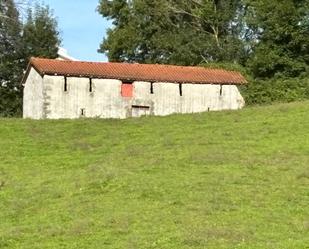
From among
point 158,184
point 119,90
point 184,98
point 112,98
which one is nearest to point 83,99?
point 112,98

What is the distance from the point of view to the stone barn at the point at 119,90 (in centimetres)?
4406

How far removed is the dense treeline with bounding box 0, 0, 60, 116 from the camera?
214ft

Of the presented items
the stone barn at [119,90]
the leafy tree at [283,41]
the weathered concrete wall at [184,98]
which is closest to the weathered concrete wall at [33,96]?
the stone barn at [119,90]

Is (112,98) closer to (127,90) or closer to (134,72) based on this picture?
(127,90)

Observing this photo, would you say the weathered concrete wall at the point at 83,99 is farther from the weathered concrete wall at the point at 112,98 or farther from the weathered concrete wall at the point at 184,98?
the weathered concrete wall at the point at 184,98

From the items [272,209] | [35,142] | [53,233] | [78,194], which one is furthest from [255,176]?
[35,142]

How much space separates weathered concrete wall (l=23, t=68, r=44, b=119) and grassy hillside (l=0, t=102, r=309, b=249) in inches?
412

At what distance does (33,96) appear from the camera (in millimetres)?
45938

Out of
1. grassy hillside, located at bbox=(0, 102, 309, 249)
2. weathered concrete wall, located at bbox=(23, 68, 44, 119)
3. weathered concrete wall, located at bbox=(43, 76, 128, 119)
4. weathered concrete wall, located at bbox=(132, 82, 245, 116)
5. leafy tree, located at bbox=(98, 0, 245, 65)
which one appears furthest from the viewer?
leafy tree, located at bbox=(98, 0, 245, 65)

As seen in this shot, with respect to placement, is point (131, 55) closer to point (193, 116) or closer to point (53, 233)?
point (193, 116)

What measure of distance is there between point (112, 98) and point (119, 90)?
741 mm

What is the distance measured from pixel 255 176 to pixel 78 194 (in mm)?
5262

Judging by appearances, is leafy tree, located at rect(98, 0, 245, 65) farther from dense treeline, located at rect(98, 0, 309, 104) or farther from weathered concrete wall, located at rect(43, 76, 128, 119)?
weathered concrete wall, located at rect(43, 76, 128, 119)

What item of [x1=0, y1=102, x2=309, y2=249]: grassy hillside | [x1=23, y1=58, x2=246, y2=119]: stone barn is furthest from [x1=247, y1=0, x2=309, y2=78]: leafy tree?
[x1=0, y1=102, x2=309, y2=249]: grassy hillside
